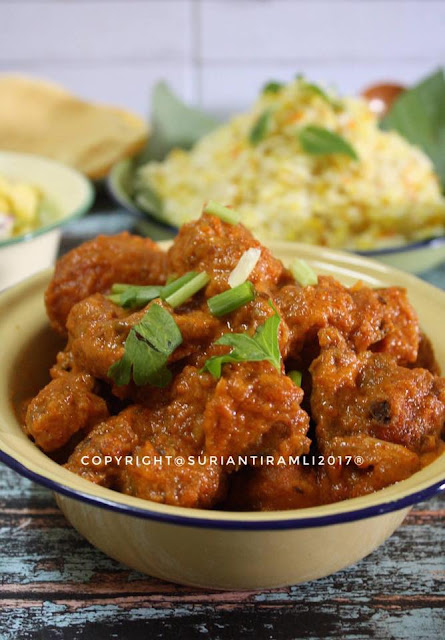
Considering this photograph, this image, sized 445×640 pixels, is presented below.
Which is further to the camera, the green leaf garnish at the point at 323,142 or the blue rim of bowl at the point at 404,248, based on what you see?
the green leaf garnish at the point at 323,142

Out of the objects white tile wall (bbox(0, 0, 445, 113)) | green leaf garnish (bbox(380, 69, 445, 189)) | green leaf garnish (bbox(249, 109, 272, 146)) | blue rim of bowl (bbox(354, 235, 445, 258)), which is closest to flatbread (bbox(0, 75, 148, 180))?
green leaf garnish (bbox(249, 109, 272, 146))

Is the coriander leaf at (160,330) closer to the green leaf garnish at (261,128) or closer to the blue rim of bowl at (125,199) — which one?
the blue rim of bowl at (125,199)

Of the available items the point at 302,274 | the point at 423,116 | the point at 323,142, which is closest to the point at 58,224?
the point at 302,274

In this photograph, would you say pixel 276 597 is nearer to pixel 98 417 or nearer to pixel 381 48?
pixel 98 417

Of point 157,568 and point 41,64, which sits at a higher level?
point 41,64

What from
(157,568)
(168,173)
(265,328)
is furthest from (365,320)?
(168,173)

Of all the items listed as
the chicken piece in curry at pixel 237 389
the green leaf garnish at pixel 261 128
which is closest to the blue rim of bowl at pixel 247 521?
the chicken piece in curry at pixel 237 389
